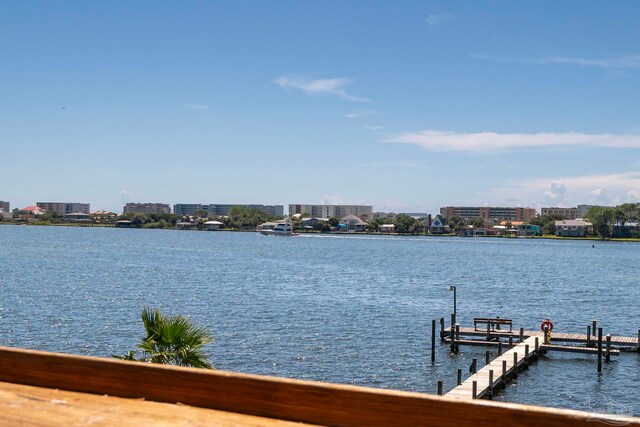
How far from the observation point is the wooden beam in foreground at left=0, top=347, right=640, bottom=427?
3.94m

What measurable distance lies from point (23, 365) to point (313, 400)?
2.49 m

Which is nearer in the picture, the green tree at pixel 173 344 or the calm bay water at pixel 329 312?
the green tree at pixel 173 344

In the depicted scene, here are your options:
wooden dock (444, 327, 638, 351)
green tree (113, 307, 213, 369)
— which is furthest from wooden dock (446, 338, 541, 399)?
green tree (113, 307, 213, 369)

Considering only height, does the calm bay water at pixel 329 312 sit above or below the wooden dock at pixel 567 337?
below

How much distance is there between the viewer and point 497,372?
36.5 m

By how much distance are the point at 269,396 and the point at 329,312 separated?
5832 cm

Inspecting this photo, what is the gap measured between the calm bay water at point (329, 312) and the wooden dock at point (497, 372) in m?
0.81

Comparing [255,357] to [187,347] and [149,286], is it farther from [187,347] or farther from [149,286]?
[149,286]

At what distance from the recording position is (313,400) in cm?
440

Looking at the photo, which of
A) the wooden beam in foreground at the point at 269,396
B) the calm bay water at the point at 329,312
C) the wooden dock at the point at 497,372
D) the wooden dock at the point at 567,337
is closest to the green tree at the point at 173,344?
the wooden dock at the point at 497,372

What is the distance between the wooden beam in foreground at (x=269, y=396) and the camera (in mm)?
3936

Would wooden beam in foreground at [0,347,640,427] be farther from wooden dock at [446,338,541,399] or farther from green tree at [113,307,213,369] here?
wooden dock at [446,338,541,399]

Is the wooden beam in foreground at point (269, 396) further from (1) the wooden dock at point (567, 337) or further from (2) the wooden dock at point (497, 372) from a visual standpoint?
(1) the wooden dock at point (567, 337)

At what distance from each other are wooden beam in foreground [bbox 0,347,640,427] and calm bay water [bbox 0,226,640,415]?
3208 centimetres
